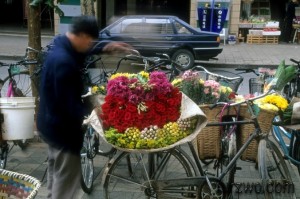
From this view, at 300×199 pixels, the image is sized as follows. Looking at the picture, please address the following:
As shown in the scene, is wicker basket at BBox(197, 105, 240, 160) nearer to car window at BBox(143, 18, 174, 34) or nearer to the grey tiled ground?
the grey tiled ground

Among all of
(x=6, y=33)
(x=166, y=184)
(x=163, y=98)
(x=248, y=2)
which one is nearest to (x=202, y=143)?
(x=166, y=184)

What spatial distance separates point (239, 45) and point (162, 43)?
609 centimetres

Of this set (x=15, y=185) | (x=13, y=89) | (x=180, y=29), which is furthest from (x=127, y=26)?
(x=15, y=185)

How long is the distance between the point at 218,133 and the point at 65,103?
1563 mm

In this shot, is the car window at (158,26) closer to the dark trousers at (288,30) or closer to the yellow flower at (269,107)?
the dark trousers at (288,30)

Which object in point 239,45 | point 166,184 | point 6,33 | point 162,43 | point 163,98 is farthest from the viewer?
point 6,33

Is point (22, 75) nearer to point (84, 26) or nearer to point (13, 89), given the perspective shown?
point (13, 89)

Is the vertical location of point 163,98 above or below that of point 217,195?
above

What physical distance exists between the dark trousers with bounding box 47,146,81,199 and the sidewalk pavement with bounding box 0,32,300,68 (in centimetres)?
1064

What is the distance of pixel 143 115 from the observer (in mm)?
3277

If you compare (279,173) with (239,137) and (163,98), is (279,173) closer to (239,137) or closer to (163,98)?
(239,137)

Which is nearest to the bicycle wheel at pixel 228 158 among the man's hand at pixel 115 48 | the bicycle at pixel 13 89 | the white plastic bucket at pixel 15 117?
the man's hand at pixel 115 48

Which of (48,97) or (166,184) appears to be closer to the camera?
(48,97)

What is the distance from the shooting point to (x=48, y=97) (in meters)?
3.00
